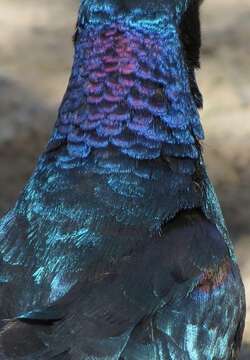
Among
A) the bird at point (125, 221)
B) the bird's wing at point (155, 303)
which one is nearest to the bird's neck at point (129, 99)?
the bird at point (125, 221)

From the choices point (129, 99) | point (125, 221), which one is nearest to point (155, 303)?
point (125, 221)

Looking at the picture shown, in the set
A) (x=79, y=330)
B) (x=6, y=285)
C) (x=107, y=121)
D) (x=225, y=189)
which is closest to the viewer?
(x=79, y=330)

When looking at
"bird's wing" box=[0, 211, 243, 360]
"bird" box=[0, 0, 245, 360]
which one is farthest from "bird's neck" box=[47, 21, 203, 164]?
"bird's wing" box=[0, 211, 243, 360]

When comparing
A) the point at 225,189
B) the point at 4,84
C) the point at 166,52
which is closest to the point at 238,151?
the point at 225,189

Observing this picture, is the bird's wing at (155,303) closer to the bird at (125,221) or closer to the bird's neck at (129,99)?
the bird at (125,221)

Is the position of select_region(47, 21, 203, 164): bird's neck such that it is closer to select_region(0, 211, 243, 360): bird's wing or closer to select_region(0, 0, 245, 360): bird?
select_region(0, 0, 245, 360): bird

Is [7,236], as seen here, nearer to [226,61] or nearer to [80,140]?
[80,140]

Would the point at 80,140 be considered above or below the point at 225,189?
below

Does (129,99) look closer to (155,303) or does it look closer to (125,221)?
(125,221)
